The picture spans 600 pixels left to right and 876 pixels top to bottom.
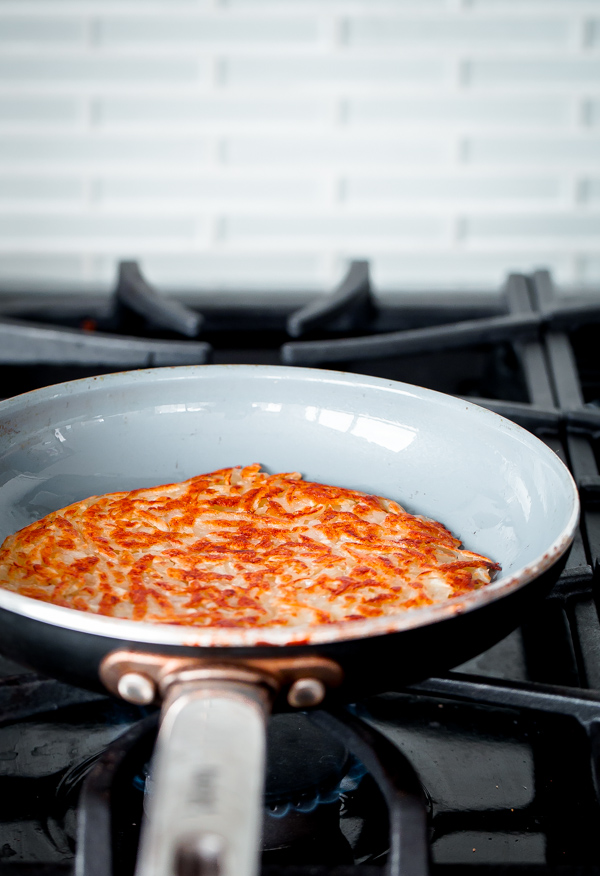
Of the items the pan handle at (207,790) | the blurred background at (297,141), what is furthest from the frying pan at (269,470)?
the blurred background at (297,141)

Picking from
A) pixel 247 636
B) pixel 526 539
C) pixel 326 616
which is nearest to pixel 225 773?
pixel 247 636

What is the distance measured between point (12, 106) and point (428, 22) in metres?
0.72

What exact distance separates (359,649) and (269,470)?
13.8 inches

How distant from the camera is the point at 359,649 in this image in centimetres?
41

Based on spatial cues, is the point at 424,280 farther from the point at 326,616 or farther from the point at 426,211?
the point at 326,616

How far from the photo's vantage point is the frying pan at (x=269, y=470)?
13.4 inches

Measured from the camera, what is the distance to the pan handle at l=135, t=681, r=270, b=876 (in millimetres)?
310

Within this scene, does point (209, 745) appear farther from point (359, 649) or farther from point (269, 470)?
point (269, 470)

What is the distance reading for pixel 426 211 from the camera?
1565 mm

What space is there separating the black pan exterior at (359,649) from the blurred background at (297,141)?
100 centimetres

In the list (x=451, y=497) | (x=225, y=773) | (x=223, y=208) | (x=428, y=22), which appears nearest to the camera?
(x=225, y=773)

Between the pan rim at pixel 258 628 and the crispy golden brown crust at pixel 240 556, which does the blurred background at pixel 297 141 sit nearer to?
the crispy golden brown crust at pixel 240 556

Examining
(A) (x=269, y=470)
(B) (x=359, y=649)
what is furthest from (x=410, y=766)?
(A) (x=269, y=470)

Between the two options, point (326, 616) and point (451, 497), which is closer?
point (326, 616)
